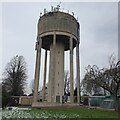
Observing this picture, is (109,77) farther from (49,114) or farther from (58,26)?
(49,114)

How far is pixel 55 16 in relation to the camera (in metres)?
34.6

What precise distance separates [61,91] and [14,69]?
53.7 feet

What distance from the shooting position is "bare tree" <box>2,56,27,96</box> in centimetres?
4503

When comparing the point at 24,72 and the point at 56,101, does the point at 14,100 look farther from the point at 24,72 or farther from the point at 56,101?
the point at 56,101

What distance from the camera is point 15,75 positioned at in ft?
148

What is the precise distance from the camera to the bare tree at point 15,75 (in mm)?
45031

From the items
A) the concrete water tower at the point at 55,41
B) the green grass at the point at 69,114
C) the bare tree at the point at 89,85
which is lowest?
the green grass at the point at 69,114

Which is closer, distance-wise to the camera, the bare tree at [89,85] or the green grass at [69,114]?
the green grass at [69,114]

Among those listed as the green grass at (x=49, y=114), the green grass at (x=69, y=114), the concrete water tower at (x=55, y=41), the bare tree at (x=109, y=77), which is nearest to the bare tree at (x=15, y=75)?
the concrete water tower at (x=55, y=41)

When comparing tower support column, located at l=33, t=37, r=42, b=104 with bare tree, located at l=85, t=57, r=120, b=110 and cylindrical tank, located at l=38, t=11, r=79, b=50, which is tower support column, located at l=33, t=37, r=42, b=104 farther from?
bare tree, located at l=85, t=57, r=120, b=110

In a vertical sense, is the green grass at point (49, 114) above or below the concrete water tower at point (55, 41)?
below

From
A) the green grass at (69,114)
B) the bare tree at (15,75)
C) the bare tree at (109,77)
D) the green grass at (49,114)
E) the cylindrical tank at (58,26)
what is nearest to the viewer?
the green grass at (49,114)

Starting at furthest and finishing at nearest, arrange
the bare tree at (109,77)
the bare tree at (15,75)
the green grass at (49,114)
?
the bare tree at (15,75) → the bare tree at (109,77) → the green grass at (49,114)

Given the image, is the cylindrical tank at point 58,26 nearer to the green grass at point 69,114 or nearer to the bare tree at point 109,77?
the bare tree at point 109,77
